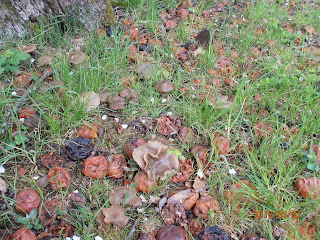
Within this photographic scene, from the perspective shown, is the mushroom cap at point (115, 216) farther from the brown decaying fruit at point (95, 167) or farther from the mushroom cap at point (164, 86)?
the mushroom cap at point (164, 86)

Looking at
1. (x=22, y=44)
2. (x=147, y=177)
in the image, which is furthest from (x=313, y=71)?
(x=22, y=44)

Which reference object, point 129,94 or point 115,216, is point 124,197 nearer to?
point 115,216

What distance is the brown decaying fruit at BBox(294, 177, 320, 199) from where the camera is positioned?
2.25m

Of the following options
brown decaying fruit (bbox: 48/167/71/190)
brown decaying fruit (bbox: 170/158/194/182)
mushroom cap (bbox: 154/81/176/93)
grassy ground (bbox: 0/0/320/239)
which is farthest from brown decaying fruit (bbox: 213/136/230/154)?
brown decaying fruit (bbox: 48/167/71/190)

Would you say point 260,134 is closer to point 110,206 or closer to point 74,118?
point 110,206

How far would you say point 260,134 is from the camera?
9.02ft

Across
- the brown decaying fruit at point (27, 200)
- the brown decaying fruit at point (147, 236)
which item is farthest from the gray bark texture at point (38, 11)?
the brown decaying fruit at point (147, 236)

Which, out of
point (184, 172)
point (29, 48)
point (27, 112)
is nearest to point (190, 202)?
point (184, 172)

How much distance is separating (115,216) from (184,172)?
715 millimetres

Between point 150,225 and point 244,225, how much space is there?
74 cm

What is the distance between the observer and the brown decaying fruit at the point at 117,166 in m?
2.38

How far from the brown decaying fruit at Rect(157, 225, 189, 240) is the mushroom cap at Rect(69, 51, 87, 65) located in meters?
2.03

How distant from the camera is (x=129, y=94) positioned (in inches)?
114

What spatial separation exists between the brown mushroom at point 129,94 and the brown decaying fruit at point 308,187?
5.79ft
